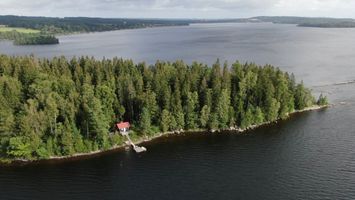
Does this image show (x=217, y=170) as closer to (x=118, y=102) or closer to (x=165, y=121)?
(x=165, y=121)

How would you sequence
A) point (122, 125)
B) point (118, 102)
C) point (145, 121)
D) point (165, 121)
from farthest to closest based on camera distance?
point (118, 102), point (165, 121), point (122, 125), point (145, 121)

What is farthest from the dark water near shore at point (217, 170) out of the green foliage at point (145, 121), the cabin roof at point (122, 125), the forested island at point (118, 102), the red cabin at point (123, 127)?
the cabin roof at point (122, 125)

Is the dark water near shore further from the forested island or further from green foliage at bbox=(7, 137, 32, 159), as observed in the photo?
the forested island

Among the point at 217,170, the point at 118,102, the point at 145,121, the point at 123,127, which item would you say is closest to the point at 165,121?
the point at 145,121

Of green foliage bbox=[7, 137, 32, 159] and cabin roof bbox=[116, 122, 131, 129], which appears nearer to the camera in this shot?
green foliage bbox=[7, 137, 32, 159]

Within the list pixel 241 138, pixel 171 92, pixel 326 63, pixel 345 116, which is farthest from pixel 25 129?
pixel 326 63

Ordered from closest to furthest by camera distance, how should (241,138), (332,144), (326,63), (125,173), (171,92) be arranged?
(125,173)
(332,144)
(241,138)
(171,92)
(326,63)

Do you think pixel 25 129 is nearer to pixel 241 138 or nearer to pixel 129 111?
pixel 129 111

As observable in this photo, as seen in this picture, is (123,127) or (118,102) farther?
(118,102)

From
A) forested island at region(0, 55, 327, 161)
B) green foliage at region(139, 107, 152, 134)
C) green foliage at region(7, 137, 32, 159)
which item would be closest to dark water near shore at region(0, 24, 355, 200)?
green foliage at region(7, 137, 32, 159)
